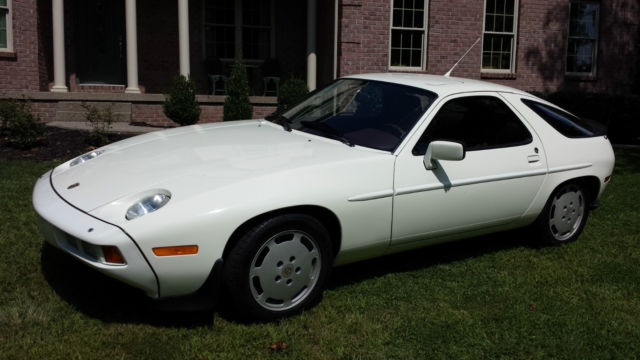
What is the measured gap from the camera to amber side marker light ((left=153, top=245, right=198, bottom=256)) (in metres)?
3.37

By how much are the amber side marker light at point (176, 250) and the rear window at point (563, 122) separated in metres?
3.24

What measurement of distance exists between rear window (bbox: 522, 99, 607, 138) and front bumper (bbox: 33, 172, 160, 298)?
3.49 metres

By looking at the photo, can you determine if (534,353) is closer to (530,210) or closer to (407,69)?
(530,210)

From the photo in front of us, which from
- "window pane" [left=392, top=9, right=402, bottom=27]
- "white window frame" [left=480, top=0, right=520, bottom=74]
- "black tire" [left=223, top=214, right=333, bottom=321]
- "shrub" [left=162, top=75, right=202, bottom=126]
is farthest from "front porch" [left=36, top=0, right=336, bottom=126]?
"black tire" [left=223, top=214, right=333, bottom=321]

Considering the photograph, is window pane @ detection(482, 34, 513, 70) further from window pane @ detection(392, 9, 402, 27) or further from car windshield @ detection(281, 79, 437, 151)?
car windshield @ detection(281, 79, 437, 151)

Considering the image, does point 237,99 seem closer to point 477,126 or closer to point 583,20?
point 477,126

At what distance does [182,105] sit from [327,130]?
321 inches

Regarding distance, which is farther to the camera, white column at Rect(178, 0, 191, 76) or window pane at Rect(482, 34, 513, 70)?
window pane at Rect(482, 34, 513, 70)

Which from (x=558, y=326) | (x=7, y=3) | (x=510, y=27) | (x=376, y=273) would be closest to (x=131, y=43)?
(x=7, y=3)

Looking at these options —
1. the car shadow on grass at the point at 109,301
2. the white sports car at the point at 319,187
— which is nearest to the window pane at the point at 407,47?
the white sports car at the point at 319,187

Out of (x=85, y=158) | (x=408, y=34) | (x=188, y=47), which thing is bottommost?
(x=85, y=158)

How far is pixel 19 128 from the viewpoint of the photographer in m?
9.60

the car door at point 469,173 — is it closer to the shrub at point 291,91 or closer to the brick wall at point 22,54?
the shrub at point 291,91

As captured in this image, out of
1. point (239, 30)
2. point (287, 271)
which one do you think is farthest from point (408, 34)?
point (287, 271)
